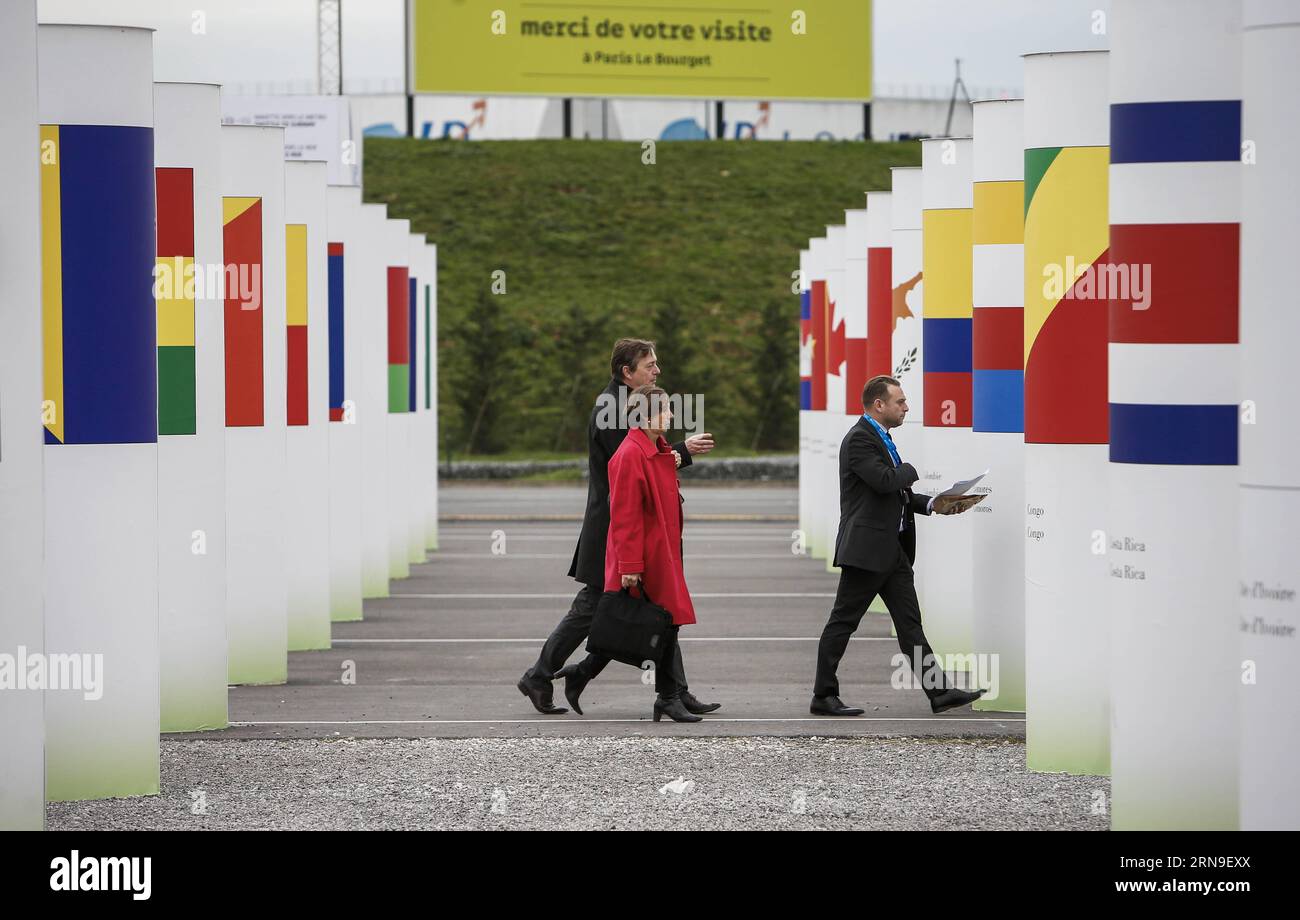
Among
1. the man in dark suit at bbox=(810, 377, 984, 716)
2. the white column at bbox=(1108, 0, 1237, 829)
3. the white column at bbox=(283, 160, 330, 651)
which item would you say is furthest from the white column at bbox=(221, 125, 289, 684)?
the white column at bbox=(1108, 0, 1237, 829)

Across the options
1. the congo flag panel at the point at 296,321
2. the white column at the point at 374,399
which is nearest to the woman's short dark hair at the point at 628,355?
the congo flag panel at the point at 296,321

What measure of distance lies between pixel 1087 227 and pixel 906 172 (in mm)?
5924

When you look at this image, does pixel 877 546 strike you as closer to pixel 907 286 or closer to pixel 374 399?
pixel 907 286

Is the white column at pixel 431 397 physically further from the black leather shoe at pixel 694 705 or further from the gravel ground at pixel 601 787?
the gravel ground at pixel 601 787

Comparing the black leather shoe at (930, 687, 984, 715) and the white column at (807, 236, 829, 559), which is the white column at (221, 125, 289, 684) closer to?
the black leather shoe at (930, 687, 984, 715)

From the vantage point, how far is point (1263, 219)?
6090 mm

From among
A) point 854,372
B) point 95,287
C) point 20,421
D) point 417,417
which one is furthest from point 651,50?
point 20,421

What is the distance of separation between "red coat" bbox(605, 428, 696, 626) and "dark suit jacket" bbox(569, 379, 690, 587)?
0.33 meters

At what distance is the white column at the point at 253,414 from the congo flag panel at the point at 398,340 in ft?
18.9

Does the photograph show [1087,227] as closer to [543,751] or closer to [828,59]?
[543,751]

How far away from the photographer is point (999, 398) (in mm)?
11281

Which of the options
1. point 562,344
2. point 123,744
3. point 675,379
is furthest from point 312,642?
point 562,344

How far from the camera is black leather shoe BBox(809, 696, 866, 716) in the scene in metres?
11.0

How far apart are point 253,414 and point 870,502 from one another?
→ 4.02m
